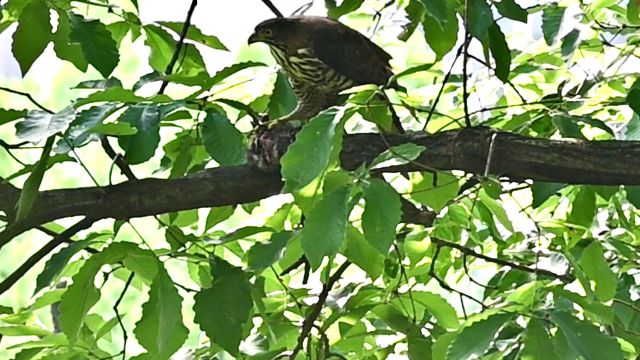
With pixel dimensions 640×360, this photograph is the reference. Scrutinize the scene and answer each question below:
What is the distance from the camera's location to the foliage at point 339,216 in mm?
884

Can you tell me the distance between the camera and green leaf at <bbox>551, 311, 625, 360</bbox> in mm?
861

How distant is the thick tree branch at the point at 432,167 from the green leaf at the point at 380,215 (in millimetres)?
190

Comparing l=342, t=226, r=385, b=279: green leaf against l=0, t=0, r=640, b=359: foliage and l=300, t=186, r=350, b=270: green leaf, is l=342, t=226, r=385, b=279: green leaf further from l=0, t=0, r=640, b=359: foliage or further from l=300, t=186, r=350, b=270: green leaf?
l=300, t=186, r=350, b=270: green leaf

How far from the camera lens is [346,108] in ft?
2.75

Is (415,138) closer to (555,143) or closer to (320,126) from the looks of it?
(555,143)

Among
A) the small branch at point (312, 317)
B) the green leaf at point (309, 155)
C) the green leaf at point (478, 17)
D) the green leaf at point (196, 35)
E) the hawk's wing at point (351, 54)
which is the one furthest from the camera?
the hawk's wing at point (351, 54)

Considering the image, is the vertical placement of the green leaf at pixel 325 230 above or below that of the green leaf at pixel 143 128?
below

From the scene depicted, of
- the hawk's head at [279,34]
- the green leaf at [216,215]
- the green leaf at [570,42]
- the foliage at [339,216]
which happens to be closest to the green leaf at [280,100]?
the foliage at [339,216]

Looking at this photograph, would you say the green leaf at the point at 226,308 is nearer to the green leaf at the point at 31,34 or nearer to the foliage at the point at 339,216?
the foliage at the point at 339,216

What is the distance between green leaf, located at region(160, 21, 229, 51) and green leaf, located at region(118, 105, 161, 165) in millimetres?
249

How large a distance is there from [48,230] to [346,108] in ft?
1.74

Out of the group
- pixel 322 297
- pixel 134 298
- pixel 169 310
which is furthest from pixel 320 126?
pixel 134 298

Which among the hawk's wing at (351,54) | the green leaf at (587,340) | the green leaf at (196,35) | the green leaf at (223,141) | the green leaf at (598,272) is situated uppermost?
the hawk's wing at (351,54)

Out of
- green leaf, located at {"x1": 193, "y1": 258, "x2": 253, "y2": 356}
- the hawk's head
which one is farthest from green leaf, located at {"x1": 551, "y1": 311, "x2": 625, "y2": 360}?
the hawk's head
